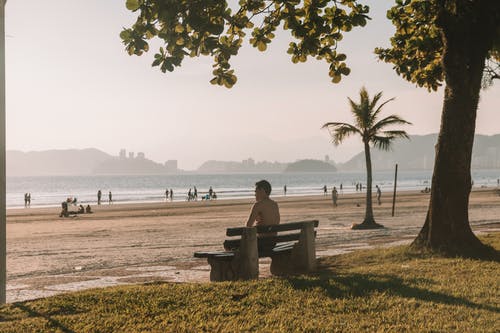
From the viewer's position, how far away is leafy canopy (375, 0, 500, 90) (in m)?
11.8

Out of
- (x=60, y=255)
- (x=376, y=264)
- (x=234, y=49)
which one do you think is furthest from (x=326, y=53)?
(x=60, y=255)

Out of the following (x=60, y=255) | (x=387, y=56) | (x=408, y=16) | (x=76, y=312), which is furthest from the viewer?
(x=60, y=255)

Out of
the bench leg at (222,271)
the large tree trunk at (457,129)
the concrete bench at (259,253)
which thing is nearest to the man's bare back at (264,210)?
the concrete bench at (259,253)

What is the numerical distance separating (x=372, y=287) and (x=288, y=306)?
1.46m

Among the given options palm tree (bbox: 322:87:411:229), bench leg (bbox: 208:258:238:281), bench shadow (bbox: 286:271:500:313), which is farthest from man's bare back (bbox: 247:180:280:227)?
palm tree (bbox: 322:87:411:229)

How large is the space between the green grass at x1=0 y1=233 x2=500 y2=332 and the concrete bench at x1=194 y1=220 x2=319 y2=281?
718 millimetres

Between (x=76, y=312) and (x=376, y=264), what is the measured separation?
546 centimetres

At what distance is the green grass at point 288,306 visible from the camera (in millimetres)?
5953

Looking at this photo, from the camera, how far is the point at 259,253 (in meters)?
9.19

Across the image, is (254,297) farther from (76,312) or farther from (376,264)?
(376,264)

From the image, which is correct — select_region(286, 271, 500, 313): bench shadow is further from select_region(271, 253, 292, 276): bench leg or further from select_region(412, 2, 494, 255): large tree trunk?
select_region(412, 2, 494, 255): large tree trunk

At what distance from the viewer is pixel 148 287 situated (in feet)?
26.4

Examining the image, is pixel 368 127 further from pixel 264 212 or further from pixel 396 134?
pixel 264 212

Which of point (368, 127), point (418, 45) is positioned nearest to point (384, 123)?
point (368, 127)
